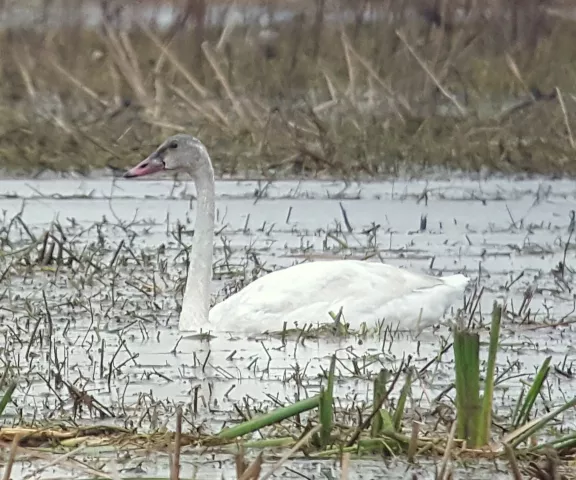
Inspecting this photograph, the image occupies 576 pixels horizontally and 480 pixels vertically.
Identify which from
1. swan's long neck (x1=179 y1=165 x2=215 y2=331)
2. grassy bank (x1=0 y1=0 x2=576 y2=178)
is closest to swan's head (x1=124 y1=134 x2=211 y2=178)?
swan's long neck (x1=179 y1=165 x2=215 y2=331)

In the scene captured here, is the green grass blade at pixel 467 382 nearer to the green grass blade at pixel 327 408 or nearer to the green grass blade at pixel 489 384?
the green grass blade at pixel 489 384

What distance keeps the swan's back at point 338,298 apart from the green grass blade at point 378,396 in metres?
2.98

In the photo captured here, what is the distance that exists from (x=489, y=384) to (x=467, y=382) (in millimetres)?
61

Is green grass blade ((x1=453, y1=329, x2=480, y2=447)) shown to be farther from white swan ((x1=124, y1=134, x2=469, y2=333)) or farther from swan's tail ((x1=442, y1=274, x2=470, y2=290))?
swan's tail ((x1=442, y1=274, x2=470, y2=290))

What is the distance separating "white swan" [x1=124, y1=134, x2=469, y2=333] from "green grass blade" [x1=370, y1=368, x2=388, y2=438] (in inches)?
118

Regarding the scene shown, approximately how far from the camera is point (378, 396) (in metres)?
4.96

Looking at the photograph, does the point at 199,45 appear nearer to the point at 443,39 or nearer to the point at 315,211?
the point at 443,39

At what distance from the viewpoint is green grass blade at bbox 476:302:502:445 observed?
4848 mm

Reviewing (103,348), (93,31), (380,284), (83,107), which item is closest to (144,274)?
(380,284)

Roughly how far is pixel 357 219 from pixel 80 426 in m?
6.71

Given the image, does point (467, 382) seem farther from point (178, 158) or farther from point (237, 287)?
point (237, 287)

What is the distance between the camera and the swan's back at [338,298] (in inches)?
319

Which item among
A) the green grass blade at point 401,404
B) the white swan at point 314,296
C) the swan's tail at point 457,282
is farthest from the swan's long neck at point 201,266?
the green grass blade at point 401,404

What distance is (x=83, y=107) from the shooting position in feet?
56.8
